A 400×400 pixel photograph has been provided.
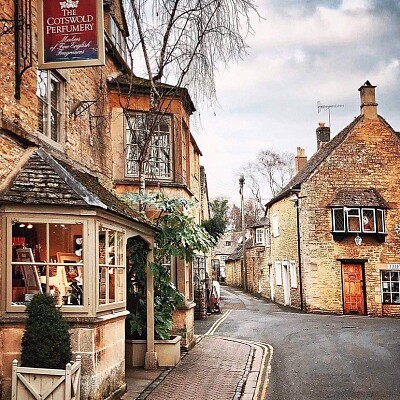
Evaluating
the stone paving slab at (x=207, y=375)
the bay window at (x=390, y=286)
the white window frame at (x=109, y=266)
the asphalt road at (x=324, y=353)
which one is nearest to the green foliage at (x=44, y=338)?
the white window frame at (x=109, y=266)

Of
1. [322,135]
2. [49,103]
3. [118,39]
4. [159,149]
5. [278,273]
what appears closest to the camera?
[49,103]

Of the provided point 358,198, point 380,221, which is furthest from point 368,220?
point 358,198

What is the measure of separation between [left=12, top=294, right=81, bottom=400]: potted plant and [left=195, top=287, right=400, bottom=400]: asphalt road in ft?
13.3

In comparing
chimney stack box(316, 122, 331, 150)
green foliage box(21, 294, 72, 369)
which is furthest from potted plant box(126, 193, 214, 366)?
chimney stack box(316, 122, 331, 150)

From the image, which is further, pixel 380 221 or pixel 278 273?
pixel 278 273

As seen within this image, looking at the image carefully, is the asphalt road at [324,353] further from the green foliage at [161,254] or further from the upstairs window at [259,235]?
the upstairs window at [259,235]

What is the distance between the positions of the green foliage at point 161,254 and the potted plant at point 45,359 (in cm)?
499

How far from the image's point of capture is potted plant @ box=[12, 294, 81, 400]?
773 centimetres

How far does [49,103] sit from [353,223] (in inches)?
813

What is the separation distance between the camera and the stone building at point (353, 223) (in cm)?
2830

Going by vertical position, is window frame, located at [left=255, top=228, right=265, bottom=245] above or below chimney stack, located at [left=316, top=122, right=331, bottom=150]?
below

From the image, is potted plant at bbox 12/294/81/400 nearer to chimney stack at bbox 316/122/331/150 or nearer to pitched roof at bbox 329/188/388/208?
pitched roof at bbox 329/188/388/208

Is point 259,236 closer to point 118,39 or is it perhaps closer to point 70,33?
point 118,39

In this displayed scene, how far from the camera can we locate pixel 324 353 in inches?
593
